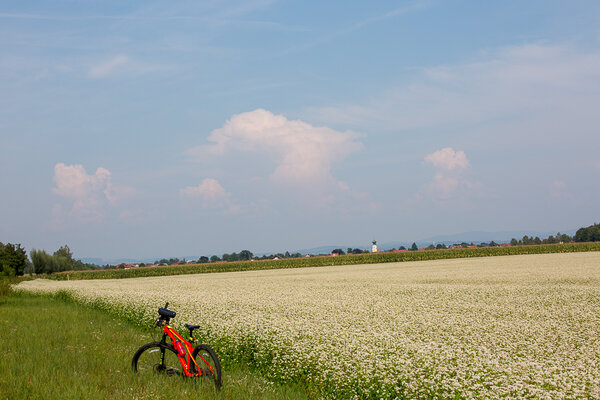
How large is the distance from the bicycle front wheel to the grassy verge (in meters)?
73.9

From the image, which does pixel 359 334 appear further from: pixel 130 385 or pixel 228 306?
pixel 228 306

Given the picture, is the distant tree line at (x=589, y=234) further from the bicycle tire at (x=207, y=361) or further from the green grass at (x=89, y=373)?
the bicycle tire at (x=207, y=361)

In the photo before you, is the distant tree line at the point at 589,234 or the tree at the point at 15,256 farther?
the distant tree line at the point at 589,234

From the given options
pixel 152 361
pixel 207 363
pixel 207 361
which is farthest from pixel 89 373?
pixel 207 363

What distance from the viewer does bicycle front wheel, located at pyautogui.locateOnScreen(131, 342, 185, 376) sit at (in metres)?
9.16

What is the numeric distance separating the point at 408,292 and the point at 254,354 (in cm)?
1532

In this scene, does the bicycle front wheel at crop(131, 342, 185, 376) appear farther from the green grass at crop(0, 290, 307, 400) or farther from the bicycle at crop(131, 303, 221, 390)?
the green grass at crop(0, 290, 307, 400)

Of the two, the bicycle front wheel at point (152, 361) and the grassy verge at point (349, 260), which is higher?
the bicycle front wheel at point (152, 361)

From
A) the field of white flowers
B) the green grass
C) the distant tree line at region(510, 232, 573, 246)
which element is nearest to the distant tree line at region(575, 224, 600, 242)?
the distant tree line at region(510, 232, 573, 246)

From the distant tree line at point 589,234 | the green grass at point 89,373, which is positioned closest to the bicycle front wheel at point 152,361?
the green grass at point 89,373

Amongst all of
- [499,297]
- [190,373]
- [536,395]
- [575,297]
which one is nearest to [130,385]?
[190,373]

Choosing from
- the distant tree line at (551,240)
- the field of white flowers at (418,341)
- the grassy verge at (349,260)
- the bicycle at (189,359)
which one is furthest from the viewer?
the distant tree line at (551,240)

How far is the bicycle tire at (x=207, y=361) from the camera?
8.12 m

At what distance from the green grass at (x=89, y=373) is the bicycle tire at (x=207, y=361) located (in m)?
0.22
